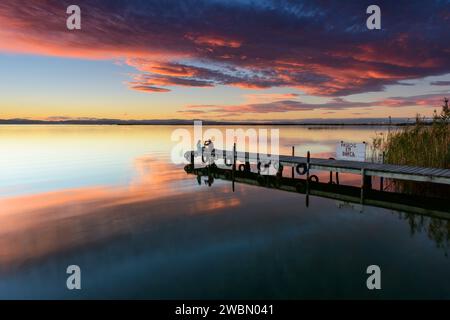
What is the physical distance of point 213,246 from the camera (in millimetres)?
12078

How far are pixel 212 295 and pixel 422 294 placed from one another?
534 centimetres

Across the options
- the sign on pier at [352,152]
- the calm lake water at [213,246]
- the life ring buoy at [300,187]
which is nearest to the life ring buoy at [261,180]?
the calm lake water at [213,246]

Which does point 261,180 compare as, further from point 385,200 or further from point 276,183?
point 385,200

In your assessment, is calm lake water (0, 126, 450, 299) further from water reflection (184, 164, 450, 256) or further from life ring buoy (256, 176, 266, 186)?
life ring buoy (256, 176, 266, 186)

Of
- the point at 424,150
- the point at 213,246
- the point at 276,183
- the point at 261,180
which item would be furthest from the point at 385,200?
the point at 213,246

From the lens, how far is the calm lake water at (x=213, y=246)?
912cm

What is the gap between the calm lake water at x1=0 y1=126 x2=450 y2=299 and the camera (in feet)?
29.9

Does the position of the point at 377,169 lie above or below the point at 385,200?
above

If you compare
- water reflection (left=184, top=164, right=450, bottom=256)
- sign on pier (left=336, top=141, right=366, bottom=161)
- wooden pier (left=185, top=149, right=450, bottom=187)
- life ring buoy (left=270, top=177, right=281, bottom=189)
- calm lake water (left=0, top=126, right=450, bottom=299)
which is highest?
sign on pier (left=336, top=141, right=366, bottom=161)

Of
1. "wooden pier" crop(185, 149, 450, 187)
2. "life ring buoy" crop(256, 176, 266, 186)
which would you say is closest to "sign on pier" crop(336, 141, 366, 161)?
"wooden pier" crop(185, 149, 450, 187)

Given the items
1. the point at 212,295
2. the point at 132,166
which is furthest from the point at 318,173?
the point at 212,295

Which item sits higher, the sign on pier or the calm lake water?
the sign on pier
